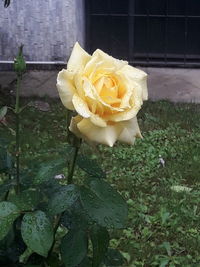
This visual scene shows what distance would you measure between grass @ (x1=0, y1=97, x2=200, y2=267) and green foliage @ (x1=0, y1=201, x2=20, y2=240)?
1.06 metres

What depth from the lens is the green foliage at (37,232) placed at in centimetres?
145

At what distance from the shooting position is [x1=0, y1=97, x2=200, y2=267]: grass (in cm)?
334

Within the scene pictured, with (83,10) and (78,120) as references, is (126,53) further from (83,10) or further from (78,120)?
(78,120)

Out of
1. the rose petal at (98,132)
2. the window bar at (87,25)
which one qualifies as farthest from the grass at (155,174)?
the window bar at (87,25)

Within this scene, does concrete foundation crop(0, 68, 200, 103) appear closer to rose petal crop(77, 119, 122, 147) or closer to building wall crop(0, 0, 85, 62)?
building wall crop(0, 0, 85, 62)

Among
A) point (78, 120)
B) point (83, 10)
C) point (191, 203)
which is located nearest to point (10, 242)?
point (78, 120)

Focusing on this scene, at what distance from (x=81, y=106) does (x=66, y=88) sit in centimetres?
7

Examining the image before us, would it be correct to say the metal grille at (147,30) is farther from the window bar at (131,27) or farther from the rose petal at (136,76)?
the rose petal at (136,76)

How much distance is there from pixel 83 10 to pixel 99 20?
20 cm

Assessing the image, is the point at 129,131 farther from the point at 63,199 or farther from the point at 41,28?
the point at 41,28

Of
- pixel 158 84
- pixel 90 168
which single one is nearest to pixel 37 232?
pixel 90 168

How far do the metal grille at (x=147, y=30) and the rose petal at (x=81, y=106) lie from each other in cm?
547

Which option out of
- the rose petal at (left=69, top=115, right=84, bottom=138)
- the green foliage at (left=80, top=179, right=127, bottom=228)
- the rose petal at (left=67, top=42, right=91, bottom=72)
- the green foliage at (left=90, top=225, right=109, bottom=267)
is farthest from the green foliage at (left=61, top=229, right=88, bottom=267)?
the rose petal at (left=67, top=42, right=91, bottom=72)

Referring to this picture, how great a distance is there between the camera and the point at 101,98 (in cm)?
131
